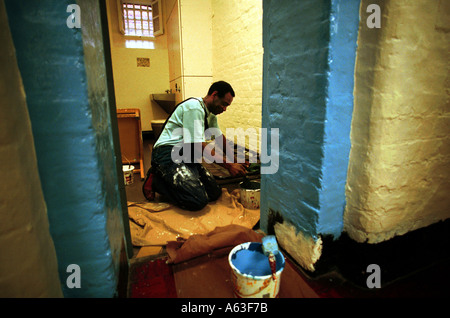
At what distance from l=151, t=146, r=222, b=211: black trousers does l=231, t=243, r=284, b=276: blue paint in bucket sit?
45.9 inches

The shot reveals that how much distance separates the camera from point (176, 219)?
2277 millimetres

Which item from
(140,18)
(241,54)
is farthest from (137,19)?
(241,54)

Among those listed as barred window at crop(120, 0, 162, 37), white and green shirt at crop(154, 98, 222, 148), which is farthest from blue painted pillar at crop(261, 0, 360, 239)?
barred window at crop(120, 0, 162, 37)

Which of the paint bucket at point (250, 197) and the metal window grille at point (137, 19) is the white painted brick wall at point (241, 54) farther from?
the metal window grille at point (137, 19)

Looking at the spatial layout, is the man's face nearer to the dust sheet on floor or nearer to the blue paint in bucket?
the dust sheet on floor

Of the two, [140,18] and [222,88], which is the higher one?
[140,18]

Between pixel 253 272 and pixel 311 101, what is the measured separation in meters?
0.97

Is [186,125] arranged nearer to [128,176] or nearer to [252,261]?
[128,176]

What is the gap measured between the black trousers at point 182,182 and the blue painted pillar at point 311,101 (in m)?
1.02

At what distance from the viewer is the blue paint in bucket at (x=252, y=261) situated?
1253 millimetres

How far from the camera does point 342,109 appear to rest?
127 cm

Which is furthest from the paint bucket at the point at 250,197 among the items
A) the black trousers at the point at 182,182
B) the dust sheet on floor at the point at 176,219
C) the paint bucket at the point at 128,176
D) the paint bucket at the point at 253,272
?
the paint bucket at the point at 128,176
